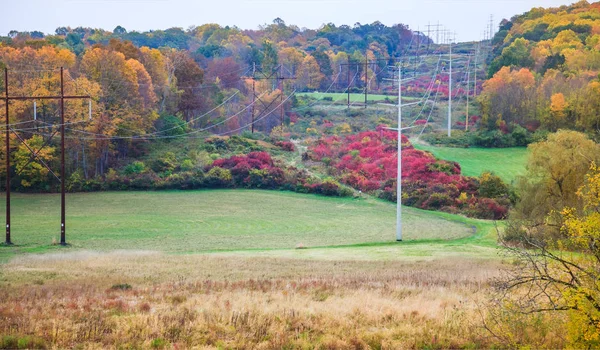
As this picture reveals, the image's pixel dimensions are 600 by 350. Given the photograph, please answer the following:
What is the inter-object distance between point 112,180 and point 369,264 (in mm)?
40940

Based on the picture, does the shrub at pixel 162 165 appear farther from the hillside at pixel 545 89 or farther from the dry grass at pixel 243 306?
the dry grass at pixel 243 306

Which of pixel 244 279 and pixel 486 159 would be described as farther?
pixel 486 159

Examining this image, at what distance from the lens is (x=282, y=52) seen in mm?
141125

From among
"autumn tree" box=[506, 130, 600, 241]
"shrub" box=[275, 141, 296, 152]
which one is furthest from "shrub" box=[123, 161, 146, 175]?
"autumn tree" box=[506, 130, 600, 241]

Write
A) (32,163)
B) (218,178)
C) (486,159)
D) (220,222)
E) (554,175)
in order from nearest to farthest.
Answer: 1. (554,175)
2. (220,222)
3. (32,163)
4. (218,178)
5. (486,159)

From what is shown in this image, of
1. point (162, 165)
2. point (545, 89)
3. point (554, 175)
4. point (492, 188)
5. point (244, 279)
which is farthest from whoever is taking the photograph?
point (545, 89)

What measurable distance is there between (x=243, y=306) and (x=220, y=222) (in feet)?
104

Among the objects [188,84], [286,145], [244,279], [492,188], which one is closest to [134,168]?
[286,145]

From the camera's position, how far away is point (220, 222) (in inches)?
2067

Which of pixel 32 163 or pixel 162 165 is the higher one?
pixel 32 163

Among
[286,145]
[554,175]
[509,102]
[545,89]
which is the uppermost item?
[545,89]

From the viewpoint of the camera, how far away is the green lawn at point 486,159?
2753 inches

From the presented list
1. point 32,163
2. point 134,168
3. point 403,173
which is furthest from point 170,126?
point 403,173

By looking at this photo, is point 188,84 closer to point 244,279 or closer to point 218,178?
point 218,178
